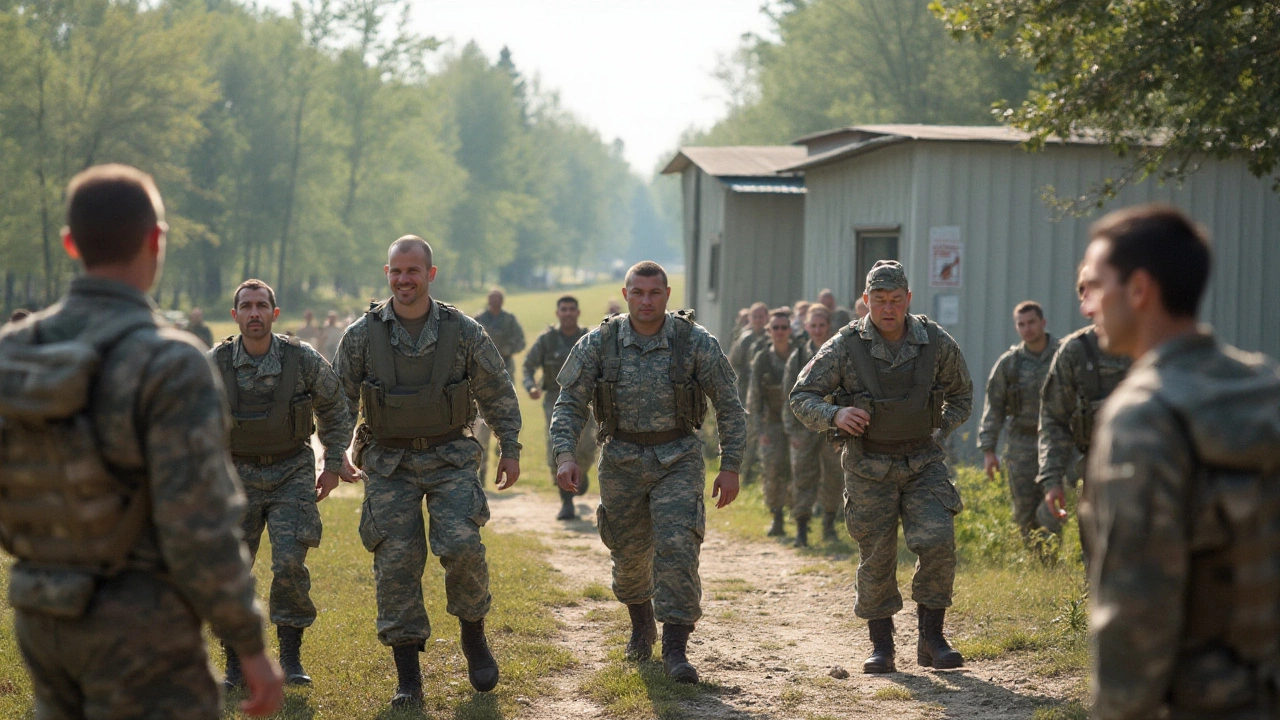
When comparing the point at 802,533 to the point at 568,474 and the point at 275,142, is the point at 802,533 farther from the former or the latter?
the point at 275,142

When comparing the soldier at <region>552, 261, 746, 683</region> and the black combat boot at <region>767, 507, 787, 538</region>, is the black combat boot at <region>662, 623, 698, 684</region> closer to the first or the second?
the soldier at <region>552, 261, 746, 683</region>

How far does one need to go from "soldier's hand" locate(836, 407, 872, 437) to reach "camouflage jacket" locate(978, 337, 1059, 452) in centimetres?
348

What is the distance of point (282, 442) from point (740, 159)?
16.6m

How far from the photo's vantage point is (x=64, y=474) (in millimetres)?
3459

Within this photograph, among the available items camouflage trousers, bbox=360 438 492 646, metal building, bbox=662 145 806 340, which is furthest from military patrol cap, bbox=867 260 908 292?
metal building, bbox=662 145 806 340

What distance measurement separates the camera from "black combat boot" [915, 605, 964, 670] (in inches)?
301

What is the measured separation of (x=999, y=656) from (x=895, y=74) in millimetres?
35783

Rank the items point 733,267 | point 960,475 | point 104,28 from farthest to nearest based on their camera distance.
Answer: point 104,28 → point 733,267 → point 960,475

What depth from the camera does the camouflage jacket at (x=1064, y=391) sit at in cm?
779

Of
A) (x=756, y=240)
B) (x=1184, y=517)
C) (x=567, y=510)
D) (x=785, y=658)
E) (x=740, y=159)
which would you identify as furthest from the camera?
(x=740, y=159)

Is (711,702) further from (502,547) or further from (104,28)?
(104,28)

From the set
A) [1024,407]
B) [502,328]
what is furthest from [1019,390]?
[502,328]

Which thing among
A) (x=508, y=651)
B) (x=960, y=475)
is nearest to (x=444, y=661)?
(x=508, y=651)

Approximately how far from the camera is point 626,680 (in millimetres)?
7309
